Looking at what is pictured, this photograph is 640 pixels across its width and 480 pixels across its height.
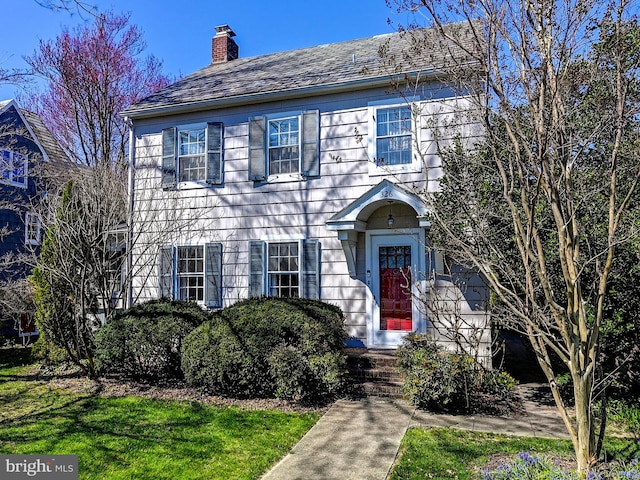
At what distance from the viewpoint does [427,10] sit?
4129 millimetres

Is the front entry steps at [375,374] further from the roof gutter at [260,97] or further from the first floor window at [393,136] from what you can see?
the roof gutter at [260,97]

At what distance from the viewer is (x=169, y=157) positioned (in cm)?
1086

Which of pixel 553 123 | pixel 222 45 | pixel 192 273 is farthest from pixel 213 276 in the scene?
pixel 553 123

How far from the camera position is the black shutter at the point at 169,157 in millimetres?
10814

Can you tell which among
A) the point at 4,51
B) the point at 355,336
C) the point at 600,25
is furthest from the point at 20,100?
the point at 600,25

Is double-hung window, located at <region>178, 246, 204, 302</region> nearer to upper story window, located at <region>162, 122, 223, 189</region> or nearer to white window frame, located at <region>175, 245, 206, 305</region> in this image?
white window frame, located at <region>175, 245, 206, 305</region>

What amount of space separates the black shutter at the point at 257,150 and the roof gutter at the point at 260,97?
0.51m

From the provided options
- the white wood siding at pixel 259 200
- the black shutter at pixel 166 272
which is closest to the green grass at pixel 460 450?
the white wood siding at pixel 259 200

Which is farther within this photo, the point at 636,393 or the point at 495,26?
the point at 636,393

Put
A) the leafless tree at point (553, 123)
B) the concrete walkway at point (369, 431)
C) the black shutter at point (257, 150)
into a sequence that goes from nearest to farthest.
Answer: the leafless tree at point (553, 123), the concrete walkway at point (369, 431), the black shutter at point (257, 150)

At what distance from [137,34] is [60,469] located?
1898 centimetres

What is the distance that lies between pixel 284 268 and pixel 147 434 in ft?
16.2

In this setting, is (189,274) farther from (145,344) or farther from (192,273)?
(145,344)

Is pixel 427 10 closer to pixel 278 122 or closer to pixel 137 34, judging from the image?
pixel 278 122
